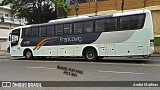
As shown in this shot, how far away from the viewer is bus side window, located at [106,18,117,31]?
1500 cm

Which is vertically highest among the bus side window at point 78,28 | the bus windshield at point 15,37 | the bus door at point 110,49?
the bus side window at point 78,28

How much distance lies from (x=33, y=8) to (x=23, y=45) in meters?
12.2

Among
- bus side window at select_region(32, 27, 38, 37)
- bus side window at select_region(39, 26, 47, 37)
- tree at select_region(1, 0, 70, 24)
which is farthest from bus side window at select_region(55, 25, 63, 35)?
tree at select_region(1, 0, 70, 24)

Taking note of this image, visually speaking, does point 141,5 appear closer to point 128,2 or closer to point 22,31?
point 128,2

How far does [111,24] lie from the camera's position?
15.2 m

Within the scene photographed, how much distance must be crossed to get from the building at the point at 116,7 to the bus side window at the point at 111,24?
10825 millimetres

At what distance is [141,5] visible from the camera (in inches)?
1016

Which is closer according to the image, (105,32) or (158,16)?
(105,32)

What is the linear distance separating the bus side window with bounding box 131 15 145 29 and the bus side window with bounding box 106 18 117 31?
1.23 m

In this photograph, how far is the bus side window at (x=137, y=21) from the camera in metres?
14.1

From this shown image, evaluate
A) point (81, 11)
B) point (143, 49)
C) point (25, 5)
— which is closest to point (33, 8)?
point (25, 5)

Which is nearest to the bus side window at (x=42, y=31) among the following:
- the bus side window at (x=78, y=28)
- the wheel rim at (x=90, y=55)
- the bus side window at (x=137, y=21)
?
the bus side window at (x=78, y=28)

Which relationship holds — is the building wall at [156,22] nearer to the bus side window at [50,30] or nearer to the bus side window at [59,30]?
the bus side window at [59,30]

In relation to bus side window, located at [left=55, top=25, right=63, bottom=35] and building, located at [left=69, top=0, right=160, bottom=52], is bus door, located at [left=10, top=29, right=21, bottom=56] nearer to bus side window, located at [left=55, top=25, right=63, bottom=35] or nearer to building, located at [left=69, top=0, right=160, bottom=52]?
bus side window, located at [left=55, top=25, right=63, bottom=35]
